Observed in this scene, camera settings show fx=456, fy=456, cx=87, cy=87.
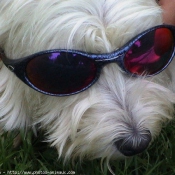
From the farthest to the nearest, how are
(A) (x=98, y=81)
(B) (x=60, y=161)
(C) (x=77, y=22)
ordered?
(B) (x=60, y=161), (A) (x=98, y=81), (C) (x=77, y=22)

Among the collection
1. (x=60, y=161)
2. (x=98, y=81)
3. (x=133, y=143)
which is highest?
(x=98, y=81)

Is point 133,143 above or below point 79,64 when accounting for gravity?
below

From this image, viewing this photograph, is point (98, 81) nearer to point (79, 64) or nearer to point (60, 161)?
point (79, 64)

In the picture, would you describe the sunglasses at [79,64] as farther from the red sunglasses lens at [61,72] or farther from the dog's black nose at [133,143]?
the dog's black nose at [133,143]

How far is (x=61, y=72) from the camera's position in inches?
86.2

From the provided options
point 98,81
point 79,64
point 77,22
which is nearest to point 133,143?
point 98,81

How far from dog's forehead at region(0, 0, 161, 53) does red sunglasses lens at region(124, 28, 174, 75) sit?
0.23 ft

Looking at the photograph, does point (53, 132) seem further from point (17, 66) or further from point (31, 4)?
point (31, 4)

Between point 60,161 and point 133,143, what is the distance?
0.71 m

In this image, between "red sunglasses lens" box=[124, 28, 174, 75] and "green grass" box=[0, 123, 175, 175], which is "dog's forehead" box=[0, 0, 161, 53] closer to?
"red sunglasses lens" box=[124, 28, 174, 75]

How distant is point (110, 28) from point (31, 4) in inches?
15.4

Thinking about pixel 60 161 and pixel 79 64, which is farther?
pixel 60 161

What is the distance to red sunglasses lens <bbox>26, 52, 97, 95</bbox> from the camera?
2.15 m

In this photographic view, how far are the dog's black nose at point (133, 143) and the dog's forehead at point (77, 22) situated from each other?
1.44 feet
